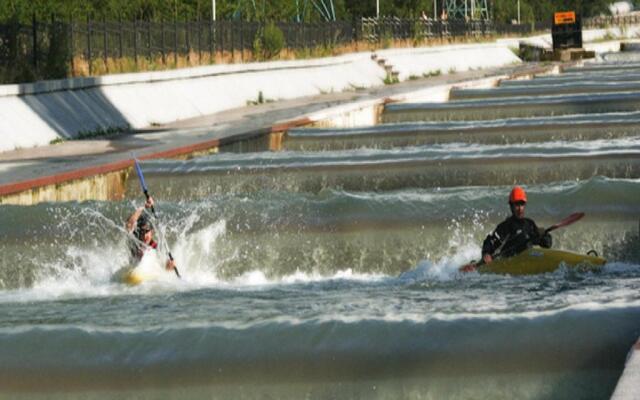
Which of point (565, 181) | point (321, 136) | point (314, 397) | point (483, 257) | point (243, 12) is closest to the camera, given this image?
point (314, 397)

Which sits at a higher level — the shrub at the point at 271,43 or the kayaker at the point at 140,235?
the shrub at the point at 271,43

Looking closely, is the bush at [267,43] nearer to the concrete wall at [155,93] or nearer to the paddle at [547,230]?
the concrete wall at [155,93]

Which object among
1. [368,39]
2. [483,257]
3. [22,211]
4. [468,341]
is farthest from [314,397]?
[368,39]

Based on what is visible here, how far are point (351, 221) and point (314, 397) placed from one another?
823 centimetres

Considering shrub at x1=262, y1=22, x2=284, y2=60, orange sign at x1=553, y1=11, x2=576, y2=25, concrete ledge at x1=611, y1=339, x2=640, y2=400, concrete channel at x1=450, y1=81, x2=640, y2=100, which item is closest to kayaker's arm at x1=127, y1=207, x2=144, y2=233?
concrete ledge at x1=611, y1=339, x2=640, y2=400

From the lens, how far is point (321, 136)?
30.1 m

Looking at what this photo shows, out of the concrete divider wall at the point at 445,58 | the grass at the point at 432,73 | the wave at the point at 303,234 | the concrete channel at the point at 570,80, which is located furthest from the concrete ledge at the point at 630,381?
the grass at the point at 432,73

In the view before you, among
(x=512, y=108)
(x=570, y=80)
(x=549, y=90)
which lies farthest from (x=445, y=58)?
(x=512, y=108)

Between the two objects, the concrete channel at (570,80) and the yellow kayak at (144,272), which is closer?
the yellow kayak at (144,272)

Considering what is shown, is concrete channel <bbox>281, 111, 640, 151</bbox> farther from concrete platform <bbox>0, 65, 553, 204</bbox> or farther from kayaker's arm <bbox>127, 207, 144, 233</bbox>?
kayaker's arm <bbox>127, 207, 144, 233</bbox>

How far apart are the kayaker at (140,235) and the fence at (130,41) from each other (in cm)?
1300

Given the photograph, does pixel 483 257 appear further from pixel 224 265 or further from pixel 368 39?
pixel 368 39

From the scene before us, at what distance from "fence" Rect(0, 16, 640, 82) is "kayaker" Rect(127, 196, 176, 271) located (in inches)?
512

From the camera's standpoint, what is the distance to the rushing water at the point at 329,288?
11.4 m
